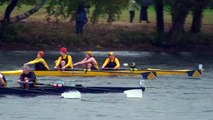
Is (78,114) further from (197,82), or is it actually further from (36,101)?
(197,82)

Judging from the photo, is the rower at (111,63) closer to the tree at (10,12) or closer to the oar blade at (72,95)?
the oar blade at (72,95)

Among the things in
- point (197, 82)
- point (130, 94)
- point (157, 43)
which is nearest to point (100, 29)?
point (157, 43)

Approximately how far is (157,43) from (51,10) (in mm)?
8230

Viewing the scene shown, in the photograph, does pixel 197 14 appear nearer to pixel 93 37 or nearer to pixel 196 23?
pixel 196 23

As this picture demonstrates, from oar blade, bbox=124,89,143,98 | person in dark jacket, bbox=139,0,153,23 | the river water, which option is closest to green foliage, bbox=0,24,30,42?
the river water

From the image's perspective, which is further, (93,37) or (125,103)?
(93,37)

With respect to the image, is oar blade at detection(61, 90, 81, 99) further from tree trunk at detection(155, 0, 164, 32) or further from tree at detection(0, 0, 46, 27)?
tree trunk at detection(155, 0, 164, 32)

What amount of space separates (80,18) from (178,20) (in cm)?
698

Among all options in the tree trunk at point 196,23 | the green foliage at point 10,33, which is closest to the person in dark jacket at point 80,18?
the green foliage at point 10,33

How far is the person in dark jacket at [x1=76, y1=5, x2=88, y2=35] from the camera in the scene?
64688mm

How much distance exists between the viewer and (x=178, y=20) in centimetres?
6662

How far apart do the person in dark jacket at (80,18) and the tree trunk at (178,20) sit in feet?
20.6

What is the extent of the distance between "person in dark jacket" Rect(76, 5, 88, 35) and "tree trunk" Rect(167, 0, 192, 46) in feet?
20.6

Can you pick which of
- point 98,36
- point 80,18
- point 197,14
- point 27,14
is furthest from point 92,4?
point 197,14
